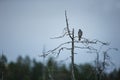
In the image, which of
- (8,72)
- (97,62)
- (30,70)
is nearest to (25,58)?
(30,70)

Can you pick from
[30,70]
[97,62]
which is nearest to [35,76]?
[30,70]

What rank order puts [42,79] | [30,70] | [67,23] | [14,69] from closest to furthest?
[67,23] → [42,79] → [14,69] → [30,70]

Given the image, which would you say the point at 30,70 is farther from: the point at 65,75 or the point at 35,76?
the point at 65,75

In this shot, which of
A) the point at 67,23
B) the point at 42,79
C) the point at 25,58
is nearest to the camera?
the point at 67,23

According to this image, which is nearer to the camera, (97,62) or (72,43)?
(72,43)

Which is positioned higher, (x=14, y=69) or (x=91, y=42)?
(x=91, y=42)

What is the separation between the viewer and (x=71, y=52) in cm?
1148

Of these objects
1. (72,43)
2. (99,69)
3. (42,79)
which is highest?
(72,43)

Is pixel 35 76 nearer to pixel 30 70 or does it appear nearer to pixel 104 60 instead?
pixel 30 70

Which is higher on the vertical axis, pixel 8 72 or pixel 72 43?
pixel 72 43

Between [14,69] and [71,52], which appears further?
[14,69]

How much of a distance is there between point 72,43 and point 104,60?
11.6ft

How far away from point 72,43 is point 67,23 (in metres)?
0.71

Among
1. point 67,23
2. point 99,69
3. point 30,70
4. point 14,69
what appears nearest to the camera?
point 67,23
